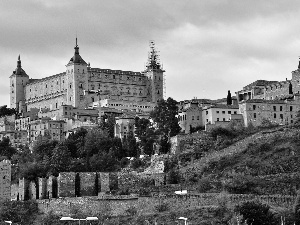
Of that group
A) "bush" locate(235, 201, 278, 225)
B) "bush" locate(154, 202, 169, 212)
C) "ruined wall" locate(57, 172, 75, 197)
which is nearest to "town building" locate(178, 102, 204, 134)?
"ruined wall" locate(57, 172, 75, 197)

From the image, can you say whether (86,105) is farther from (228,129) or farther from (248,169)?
(248,169)

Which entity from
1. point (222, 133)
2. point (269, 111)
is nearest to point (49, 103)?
point (269, 111)

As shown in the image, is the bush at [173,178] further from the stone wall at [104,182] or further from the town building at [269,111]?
the town building at [269,111]

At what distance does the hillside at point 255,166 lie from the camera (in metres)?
65.2

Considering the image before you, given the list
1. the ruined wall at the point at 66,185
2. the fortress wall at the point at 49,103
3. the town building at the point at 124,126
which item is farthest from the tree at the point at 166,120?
the fortress wall at the point at 49,103

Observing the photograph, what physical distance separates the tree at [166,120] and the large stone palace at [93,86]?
3353 cm

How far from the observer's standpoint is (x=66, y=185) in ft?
238

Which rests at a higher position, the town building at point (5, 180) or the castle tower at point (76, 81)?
the castle tower at point (76, 81)

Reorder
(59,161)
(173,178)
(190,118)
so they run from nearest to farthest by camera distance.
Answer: (173,178) → (59,161) → (190,118)

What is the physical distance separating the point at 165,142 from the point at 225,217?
97.1 feet

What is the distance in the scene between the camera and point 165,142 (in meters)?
86.6

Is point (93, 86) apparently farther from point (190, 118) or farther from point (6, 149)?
point (190, 118)

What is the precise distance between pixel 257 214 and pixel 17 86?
86504mm

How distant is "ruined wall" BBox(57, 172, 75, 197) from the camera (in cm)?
7225
